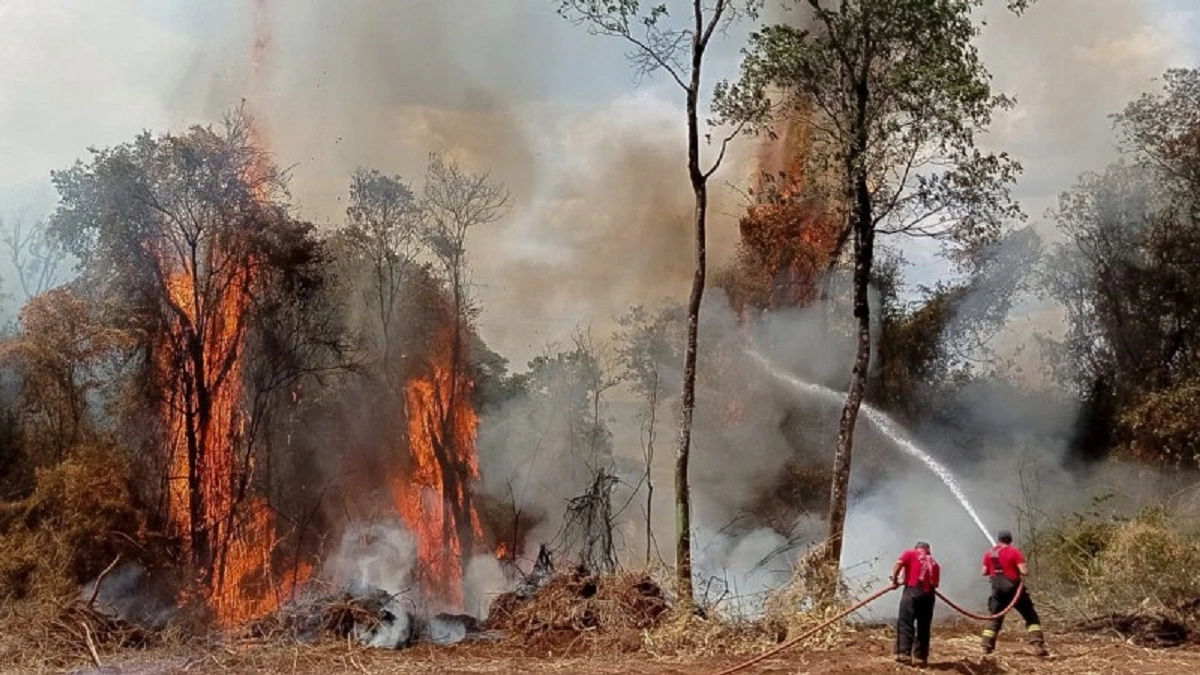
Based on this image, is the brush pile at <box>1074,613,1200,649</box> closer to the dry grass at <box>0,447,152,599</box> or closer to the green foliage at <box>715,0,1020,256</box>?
the green foliage at <box>715,0,1020,256</box>

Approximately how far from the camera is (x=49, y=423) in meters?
30.8

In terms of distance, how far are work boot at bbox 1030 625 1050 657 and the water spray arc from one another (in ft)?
64.9

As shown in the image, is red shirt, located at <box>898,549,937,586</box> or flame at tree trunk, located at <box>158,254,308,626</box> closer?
red shirt, located at <box>898,549,937,586</box>

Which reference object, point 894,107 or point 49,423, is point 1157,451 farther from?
point 49,423

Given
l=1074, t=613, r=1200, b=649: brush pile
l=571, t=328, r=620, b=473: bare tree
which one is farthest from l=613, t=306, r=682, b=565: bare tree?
l=1074, t=613, r=1200, b=649: brush pile

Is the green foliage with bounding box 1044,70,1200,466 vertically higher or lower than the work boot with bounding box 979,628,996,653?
higher

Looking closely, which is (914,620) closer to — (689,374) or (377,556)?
(689,374)

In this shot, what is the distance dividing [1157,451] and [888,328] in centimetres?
1123

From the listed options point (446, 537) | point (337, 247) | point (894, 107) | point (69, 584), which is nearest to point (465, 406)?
point (446, 537)

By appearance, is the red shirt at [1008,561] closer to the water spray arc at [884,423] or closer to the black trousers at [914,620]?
the black trousers at [914,620]

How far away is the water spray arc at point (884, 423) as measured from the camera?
3734 cm

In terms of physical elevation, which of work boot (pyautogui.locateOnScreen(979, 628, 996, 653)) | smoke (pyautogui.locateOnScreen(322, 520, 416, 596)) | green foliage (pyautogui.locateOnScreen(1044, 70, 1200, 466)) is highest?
green foliage (pyautogui.locateOnScreen(1044, 70, 1200, 466))

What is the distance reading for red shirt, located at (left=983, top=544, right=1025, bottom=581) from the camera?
1633cm

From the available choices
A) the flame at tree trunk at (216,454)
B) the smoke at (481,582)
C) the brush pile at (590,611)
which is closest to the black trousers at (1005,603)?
the brush pile at (590,611)
